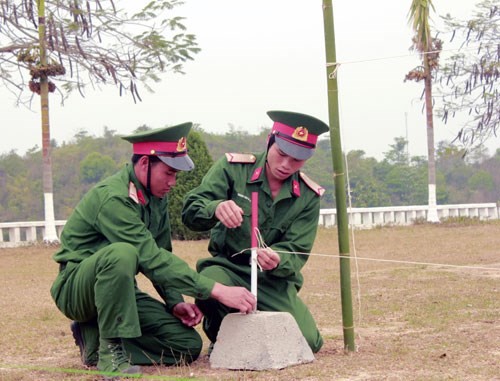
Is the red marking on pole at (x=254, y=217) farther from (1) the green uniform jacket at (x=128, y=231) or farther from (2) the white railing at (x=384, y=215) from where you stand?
(2) the white railing at (x=384, y=215)

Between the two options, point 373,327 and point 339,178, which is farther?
point 373,327

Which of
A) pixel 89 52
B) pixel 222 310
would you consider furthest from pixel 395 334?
pixel 89 52

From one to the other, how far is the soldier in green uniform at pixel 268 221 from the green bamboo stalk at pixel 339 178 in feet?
0.47

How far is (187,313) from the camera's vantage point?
15.3 feet

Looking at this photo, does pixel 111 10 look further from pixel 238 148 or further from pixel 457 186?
pixel 457 186

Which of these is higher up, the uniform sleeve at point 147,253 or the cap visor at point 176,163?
the cap visor at point 176,163

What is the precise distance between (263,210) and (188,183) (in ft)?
42.5

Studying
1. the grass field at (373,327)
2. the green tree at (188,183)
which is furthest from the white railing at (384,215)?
the grass field at (373,327)

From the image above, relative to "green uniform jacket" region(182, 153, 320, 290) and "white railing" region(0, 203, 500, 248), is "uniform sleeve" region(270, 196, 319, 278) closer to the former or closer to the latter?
"green uniform jacket" region(182, 153, 320, 290)

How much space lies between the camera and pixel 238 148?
46.8 m

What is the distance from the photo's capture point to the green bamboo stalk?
15.6 ft

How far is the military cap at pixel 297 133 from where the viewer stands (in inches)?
180

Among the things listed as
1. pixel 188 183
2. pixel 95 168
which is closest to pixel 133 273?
pixel 188 183

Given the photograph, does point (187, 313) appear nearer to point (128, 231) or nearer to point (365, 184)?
point (128, 231)
